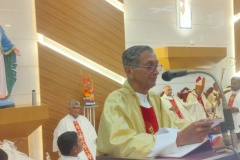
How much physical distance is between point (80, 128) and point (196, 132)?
4.83 metres

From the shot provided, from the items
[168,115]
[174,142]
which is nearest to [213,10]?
[168,115]

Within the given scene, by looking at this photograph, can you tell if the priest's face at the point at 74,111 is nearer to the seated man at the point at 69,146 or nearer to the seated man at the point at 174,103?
the seated man at the point at 69,146

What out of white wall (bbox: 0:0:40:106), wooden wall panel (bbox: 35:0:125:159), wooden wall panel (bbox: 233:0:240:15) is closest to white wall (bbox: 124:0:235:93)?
wooden wall panel (bbox: 233:0:240:15)

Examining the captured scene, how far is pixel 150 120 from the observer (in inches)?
89.2

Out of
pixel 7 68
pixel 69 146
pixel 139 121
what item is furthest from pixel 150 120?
pixel 7 68

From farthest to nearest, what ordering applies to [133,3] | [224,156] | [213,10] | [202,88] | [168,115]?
[213,10] < [202,88] < [133,3] < [168,115] < [224,156]

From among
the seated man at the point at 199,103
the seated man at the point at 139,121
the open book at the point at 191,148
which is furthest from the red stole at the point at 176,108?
the open book at the point at 191,148

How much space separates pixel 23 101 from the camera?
6.11 metres

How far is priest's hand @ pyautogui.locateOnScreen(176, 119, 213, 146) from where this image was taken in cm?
160

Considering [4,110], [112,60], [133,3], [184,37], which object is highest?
[133,3]

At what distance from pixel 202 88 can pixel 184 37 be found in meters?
1.37

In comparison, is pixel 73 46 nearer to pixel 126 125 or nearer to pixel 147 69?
pixel 147 69

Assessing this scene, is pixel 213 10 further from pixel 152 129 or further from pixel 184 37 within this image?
pixel 152 129

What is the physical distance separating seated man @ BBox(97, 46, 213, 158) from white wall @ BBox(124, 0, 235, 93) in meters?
5.55
